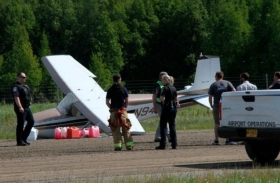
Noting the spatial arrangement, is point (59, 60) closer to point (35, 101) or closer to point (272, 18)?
point (35, 101)

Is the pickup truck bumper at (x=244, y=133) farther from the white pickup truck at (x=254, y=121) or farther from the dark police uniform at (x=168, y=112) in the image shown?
the dark police uniform at (x=168, y=112)

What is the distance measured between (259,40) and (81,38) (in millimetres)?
19994

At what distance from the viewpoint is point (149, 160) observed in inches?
666

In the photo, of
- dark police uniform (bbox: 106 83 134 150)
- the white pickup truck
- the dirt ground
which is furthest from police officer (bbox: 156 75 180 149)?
the white pickup truck

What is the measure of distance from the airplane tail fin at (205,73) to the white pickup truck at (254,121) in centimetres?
1410

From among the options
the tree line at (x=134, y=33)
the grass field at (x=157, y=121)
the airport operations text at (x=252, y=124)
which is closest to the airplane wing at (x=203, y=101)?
the grass field at (x=157, y=121)

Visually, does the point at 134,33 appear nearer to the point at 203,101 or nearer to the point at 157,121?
the point at 157,121

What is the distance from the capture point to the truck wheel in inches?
628

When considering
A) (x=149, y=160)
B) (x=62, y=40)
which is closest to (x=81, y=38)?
(x=62, y=40)

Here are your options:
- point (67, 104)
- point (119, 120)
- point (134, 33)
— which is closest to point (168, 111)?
point (119, 120)

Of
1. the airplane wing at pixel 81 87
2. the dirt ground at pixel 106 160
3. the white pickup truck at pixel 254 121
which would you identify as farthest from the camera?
the airplane wing at pixel 81 87

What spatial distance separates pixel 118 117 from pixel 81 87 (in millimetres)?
7712

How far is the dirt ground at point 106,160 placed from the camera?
14523mm

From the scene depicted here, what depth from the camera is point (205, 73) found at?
102ft
